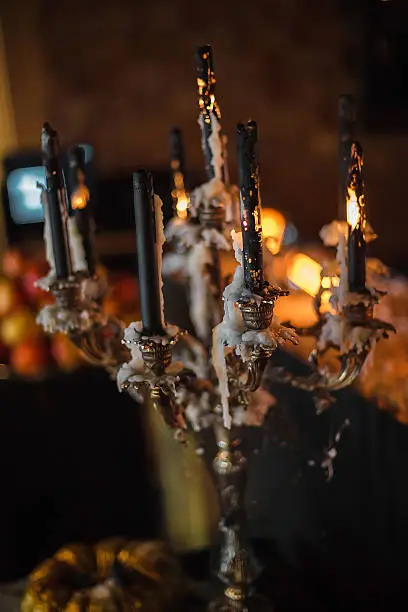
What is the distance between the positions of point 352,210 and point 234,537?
0.46 metres

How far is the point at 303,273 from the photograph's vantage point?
73.0 inches

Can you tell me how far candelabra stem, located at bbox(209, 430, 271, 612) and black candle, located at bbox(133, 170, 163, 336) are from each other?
0.24 m

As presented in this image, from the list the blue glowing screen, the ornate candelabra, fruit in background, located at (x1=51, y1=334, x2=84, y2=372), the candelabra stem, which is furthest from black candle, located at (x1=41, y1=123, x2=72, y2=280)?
the blue glowing screen

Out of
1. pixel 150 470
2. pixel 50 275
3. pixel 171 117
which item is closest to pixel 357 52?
pixel 171 117

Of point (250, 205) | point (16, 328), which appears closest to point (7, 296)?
point (16, 328)

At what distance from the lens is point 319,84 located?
3438 millimetres

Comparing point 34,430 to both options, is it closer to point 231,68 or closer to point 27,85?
point 27,85

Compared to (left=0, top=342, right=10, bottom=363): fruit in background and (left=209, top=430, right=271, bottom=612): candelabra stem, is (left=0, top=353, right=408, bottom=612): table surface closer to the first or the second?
(left=209, top=430, right=271, bottom=612): candelabra stem

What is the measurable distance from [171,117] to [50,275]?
2.65 metres

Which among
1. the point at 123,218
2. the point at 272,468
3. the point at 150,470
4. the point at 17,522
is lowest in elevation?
the point at 17,522

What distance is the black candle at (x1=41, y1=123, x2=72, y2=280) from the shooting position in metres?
0.81

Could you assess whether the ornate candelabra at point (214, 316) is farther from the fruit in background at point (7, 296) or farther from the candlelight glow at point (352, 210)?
the fruit in background at point (7, 296)

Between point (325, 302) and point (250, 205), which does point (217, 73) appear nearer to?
point (325, 302)

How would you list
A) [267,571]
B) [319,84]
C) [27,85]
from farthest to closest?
[319,84]
[27,85]
[267,571]
